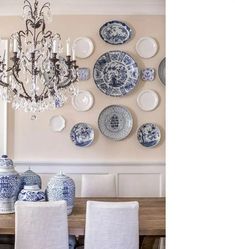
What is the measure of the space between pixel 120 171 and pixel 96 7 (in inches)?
77.0

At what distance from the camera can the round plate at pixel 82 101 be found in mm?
4223

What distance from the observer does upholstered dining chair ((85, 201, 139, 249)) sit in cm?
226

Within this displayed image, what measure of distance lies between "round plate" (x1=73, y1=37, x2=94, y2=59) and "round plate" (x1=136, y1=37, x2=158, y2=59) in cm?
56

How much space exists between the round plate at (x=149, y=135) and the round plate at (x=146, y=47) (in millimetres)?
828

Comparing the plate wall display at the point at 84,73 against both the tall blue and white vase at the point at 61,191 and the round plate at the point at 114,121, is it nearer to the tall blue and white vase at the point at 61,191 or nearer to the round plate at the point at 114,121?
the round plate at the point at 114,121

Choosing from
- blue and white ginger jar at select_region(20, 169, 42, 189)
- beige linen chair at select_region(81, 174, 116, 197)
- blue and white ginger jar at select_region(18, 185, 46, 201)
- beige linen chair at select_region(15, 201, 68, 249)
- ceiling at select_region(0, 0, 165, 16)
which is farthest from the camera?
ceiling at select_region(0, 0, 165, 16)

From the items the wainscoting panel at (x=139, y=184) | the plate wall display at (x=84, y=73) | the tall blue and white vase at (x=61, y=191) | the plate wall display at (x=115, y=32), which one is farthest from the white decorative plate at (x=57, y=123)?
the tall blue and white vase at (x=61, y=191)

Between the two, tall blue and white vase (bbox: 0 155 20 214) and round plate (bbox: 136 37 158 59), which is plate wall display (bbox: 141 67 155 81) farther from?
tall blue and white vase (bbox: 0 155 20 214)

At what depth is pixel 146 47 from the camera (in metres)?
4.22

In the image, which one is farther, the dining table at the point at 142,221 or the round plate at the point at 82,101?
the round plate at the point at 82,101

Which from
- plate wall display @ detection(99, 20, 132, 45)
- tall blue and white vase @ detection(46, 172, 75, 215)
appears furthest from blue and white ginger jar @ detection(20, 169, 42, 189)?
plate wall display @ detection(99, 20, 132, 45)

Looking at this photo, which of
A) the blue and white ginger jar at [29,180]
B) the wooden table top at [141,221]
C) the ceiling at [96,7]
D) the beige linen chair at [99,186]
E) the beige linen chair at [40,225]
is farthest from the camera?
the ceiling at [96,7]

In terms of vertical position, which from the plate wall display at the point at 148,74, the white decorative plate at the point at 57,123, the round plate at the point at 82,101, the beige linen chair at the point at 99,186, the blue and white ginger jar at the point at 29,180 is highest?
the plate wall display at the point at 148,74
